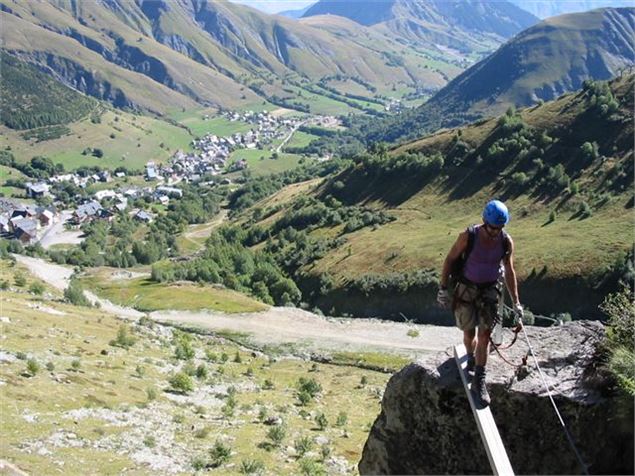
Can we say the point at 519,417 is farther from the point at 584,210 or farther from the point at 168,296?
the point at 584,210

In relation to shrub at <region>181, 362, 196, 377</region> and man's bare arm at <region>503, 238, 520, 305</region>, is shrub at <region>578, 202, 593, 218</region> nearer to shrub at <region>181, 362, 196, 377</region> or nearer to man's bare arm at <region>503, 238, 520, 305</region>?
shrub at <region>181, 362, 196, 377</region>

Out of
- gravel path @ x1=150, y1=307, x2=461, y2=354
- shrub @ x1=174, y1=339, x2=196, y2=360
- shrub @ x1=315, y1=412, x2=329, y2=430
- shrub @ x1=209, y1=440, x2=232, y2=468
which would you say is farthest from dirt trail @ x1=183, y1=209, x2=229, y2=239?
shrub @ x1=209, y1=440, x2=232, y2=468

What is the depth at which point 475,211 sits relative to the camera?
116250 mm

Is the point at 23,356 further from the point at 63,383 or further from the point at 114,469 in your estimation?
the point at 114,469

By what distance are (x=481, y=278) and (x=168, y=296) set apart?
84.1 metres

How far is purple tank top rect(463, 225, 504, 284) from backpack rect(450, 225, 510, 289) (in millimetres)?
66

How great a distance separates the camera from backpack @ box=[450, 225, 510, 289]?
39.7 feet

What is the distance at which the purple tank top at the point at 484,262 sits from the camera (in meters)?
12.1

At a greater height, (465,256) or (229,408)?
(465,256)

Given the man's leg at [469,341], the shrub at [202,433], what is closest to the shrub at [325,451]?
the shrub at [202,433]

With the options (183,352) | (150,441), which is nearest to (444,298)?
(150,441)

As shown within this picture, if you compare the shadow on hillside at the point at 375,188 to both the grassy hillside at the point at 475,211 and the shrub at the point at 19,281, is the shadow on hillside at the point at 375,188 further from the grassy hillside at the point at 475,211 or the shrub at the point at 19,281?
the shrub at the point at 19,281

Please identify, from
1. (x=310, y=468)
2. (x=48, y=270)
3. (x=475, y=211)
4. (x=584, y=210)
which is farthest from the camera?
(x=48, y=270)

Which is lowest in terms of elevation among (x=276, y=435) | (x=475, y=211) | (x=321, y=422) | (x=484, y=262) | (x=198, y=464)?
(x=475, y=211)
